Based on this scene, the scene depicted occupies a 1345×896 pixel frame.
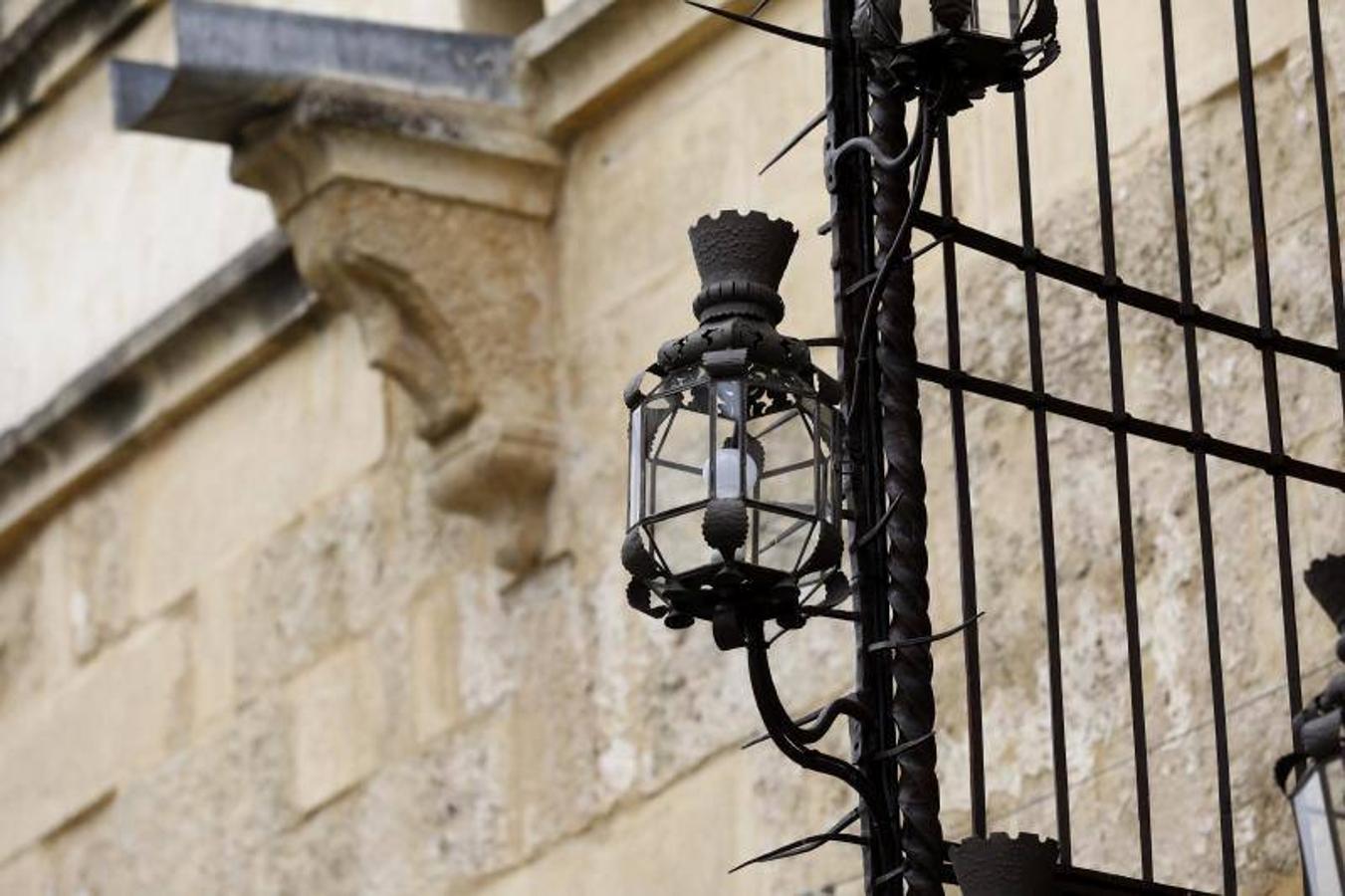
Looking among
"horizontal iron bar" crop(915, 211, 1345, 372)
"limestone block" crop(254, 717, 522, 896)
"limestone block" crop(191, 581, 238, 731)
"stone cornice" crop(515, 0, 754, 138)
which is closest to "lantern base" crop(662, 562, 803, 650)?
"horizontal iron bar" crop(915, 211, 1345, 372)

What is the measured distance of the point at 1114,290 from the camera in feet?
13.1

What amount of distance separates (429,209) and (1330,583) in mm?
2662

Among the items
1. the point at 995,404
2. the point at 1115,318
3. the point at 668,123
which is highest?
the point at 668,123

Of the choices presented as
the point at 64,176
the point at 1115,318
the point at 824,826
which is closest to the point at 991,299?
the point at 824,826

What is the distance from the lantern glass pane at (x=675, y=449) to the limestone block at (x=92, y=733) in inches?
141

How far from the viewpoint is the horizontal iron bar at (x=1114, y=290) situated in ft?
12.8

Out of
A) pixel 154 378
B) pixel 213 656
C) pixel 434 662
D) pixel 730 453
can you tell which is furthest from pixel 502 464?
pixel 730 453

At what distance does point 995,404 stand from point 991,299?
17 cm

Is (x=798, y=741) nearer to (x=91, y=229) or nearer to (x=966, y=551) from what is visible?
(x=966, y=551)

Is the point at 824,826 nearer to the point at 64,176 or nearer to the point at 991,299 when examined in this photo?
the point at 991,299

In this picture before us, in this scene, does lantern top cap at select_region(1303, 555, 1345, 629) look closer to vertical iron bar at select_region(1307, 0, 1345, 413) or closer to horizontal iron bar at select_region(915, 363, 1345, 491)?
horizontal iron bar at select_region(915, 363, 1345, 491)

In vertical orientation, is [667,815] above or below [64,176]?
below

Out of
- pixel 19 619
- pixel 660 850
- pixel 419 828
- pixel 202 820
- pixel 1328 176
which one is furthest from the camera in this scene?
pixel 19 619

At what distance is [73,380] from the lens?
7.52 m
